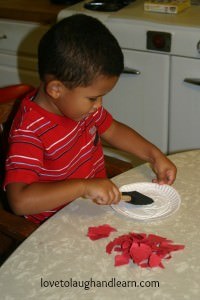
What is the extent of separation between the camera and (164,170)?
1043mm

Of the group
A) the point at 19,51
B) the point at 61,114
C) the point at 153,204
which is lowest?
the point at 19,51

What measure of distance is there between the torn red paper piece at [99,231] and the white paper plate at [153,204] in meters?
0.06

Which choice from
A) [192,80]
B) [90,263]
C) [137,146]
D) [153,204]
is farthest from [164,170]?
[192,80]

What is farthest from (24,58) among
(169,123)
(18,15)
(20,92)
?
(20,92)

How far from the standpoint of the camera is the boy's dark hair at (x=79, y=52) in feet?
3.11

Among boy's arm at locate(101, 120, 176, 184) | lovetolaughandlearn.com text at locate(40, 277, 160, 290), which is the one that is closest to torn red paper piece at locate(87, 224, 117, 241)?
lovetolaughandlearn.com text at locate(40, 277, 160, 290)

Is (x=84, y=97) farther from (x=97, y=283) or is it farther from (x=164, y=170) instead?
(x=97, y=283)

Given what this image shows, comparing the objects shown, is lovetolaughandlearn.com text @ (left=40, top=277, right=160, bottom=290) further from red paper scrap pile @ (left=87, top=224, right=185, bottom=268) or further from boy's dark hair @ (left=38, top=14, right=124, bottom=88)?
boy's dark hair @ (left=38, top=14, right=124, bottom=88)

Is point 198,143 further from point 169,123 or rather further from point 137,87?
point 137,87

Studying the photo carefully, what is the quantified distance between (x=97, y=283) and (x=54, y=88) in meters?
0.43

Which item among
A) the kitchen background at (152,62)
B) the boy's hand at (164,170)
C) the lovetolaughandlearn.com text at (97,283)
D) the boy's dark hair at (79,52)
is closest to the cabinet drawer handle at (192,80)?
the kitchen background at (152,62)

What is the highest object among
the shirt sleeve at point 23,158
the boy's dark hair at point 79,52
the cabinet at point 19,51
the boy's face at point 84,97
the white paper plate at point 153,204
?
Result: the boy's dark hair at point 79,52

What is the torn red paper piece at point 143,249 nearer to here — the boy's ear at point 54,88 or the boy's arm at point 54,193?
the boy's arm at point 54,193

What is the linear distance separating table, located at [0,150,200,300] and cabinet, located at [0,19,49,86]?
1295 millimetres
